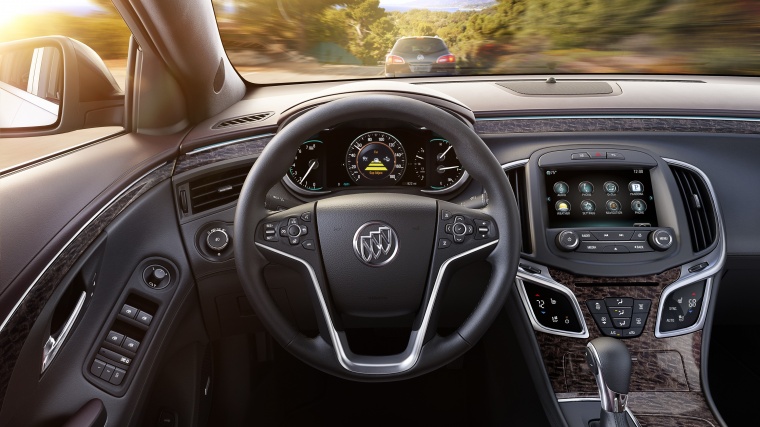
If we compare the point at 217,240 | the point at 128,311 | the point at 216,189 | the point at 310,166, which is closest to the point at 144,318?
the point at 128,311

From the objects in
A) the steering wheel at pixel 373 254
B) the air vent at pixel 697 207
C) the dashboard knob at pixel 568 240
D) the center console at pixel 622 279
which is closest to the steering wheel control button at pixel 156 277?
the steering wheel at pixel 373 254

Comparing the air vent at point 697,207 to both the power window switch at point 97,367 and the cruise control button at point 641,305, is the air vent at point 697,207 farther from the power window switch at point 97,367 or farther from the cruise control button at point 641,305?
the power window switch at point 97,367

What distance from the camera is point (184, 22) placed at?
2.04 metres

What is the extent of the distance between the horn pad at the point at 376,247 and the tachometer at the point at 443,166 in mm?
358

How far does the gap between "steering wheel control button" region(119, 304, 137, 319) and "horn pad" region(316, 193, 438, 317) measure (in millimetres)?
604

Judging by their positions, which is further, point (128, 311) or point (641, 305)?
point (641, 305)

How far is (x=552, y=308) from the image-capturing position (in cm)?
205

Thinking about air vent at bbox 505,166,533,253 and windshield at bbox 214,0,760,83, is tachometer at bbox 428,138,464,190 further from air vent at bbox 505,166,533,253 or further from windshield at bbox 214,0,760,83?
windshield at bbox 214,0,760,83

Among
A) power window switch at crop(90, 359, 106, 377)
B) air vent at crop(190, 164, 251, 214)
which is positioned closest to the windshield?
air vent at crop(190, 164, 251, 214)

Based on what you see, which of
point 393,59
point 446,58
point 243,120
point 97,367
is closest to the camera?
point 97,367

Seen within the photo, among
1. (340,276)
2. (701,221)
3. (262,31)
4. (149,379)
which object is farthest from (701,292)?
(262,31)

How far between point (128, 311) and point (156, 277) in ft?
0.46

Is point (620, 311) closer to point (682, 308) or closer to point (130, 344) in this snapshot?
point (682, 308)

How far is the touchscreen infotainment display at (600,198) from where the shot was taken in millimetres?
2090
